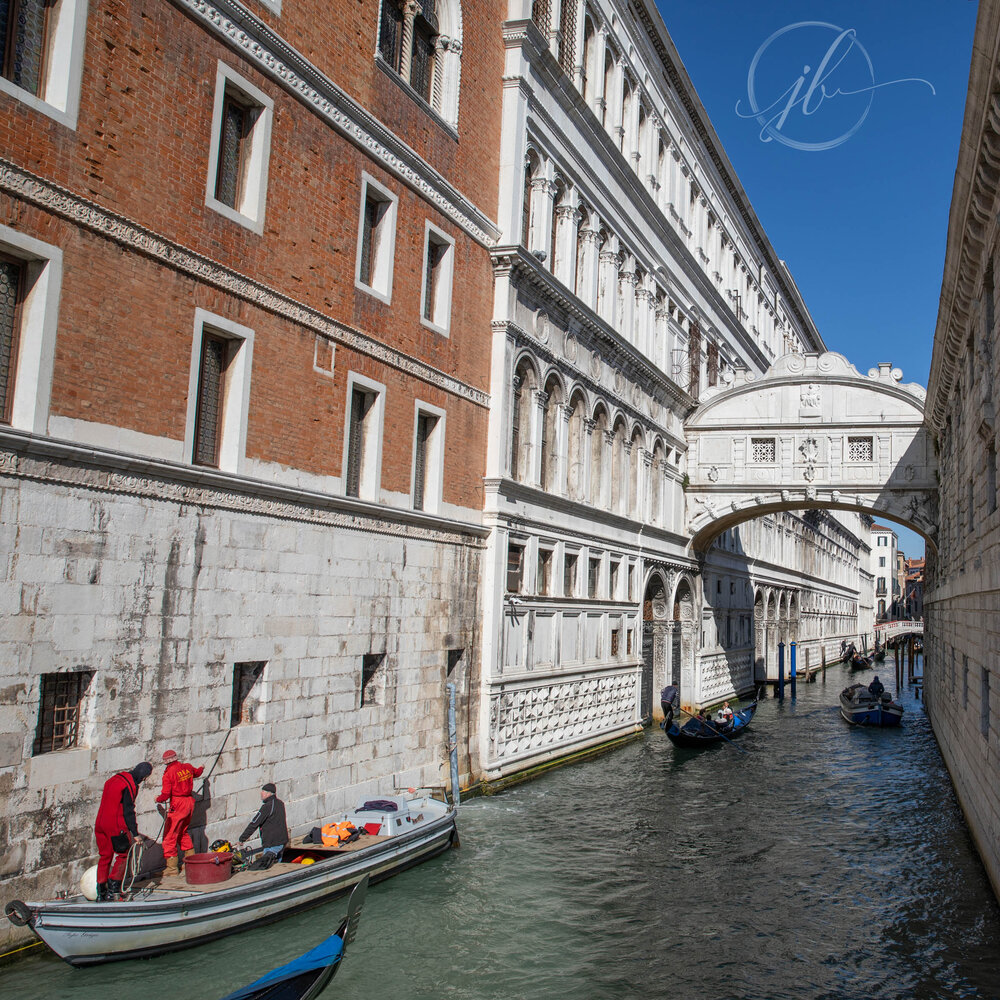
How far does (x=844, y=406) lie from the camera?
26.0 m

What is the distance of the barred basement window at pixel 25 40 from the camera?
8.72m

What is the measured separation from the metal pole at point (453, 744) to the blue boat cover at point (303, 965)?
6122mm

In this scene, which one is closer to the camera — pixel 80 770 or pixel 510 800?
pixel 80 770

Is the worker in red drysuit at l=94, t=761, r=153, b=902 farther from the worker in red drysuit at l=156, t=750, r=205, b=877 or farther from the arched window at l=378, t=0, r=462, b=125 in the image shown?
the arched window at l=378, t=0, r=462, b=125

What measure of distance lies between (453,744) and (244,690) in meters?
4.25

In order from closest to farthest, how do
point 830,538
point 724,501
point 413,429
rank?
point 413,429, point 724,501, point 830,538

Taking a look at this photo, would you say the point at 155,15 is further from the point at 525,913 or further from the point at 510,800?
the point at 510,800

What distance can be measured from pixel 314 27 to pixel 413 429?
18.2 feet

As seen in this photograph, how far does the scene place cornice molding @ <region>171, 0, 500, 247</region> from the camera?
36.0 ft

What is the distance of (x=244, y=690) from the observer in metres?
11.3

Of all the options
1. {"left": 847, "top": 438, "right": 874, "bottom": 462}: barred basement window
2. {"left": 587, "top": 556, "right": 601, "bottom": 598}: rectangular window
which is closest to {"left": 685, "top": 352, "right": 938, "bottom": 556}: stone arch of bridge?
{"left": 847, "top": 438, "right": 874, "bottom": 462}: barred basement window

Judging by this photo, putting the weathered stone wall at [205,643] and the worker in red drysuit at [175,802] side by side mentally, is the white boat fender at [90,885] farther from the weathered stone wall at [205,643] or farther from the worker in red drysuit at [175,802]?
the worker in red drysuit at [175,802]

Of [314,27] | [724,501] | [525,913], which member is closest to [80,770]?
[525,913]

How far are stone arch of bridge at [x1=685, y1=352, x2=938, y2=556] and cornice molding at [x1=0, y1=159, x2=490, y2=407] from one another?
47.0ft
